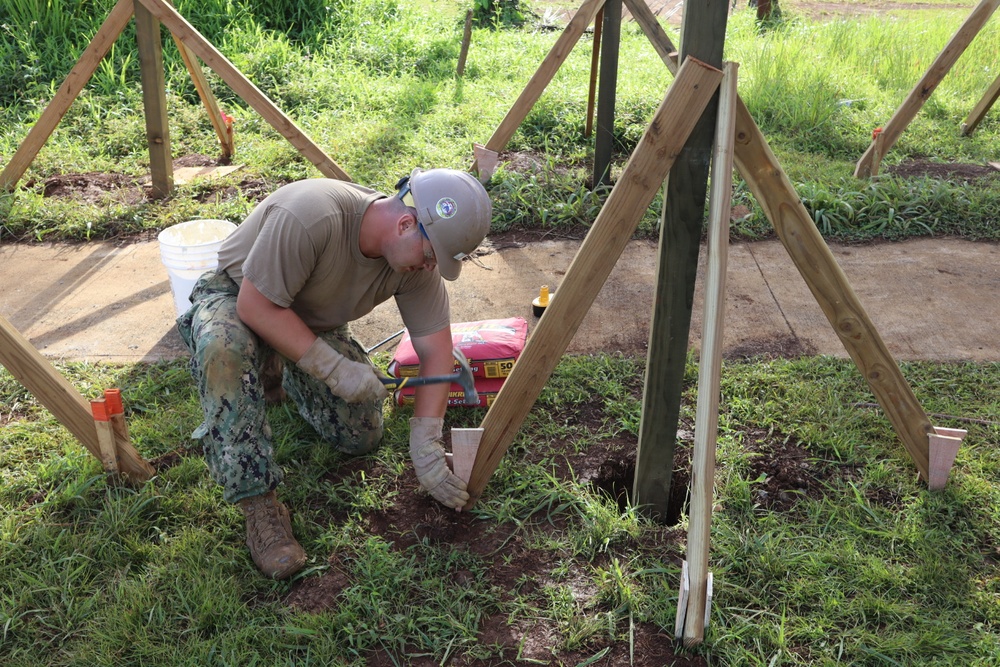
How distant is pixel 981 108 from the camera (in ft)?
20.7

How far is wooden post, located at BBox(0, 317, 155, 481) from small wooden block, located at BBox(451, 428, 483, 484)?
1.20 metres

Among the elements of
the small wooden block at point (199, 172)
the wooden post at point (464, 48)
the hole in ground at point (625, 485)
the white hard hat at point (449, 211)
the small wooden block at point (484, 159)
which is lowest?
the hole in ground at point (625, 485)

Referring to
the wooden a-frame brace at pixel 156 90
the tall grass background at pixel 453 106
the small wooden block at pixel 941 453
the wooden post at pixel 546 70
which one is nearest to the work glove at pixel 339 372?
the small wooden block at pixel 941 453

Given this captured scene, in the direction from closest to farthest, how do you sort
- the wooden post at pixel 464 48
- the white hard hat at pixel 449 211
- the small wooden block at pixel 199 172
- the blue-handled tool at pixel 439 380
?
the white hard hat at pixel 449 211 < the blue-handled tool at pixel 439 380 < the small wooden block at pixel 199 172 < the wooden post at pixel 464 48

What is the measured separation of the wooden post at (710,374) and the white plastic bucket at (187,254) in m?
2.36

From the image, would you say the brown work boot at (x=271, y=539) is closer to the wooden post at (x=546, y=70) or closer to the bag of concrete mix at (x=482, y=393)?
the bag of concrete mix at (x=482, y=393)

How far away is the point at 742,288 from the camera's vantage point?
4508mm

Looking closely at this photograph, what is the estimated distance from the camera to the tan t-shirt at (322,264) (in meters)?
2.58

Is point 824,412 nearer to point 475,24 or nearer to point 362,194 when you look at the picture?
point 362,194

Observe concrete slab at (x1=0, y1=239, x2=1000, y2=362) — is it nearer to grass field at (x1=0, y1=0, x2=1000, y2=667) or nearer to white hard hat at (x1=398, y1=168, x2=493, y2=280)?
grass field at (x1=0, y1=0, x2=1000, y2=667)

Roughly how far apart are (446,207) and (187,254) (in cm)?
176

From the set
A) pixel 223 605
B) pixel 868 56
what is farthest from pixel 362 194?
pixel 868 56

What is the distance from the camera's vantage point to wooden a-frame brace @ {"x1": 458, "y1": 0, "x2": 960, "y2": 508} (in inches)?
91.2

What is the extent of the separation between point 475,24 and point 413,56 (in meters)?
1.73
